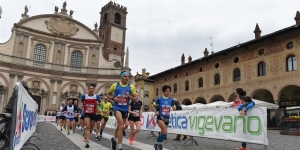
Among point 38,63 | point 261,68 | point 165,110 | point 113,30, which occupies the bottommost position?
point 165,110

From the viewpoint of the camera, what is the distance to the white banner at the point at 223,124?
648 cm

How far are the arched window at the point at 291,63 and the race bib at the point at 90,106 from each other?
65.0 feet

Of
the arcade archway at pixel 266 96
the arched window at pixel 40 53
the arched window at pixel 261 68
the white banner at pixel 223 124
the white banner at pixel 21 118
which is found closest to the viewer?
the white banner at pixel 21 118

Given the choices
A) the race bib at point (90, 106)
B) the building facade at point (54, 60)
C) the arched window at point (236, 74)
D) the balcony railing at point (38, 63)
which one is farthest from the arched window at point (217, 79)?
the balcony railing at point (38, 63)

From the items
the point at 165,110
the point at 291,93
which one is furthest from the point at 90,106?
the point at 291,93

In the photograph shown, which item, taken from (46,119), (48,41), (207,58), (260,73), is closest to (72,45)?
(48,41)

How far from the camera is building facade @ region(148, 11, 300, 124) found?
2192cm

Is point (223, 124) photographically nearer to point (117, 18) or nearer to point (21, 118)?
point (21, 118)

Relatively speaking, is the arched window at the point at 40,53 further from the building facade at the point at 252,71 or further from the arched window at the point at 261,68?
the arched window at the point at 261,68

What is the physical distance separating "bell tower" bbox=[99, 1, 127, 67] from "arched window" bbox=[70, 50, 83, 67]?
28.1ft

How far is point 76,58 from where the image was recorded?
44688 millimetres

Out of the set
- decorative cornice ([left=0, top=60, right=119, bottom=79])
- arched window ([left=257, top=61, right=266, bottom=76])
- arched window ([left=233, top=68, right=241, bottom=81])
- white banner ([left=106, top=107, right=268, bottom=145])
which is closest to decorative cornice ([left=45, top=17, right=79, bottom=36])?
decorative cornice ([left=0, top=60, right=119, bottom=79])

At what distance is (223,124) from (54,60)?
39.5m

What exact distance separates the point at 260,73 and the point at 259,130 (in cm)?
1996
